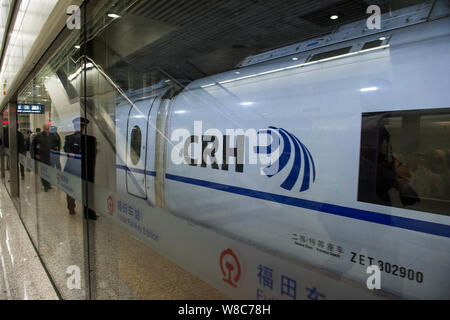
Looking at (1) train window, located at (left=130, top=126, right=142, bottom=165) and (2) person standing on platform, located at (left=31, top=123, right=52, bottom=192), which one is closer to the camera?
(1) train window, located at (left=130, top=126, right=142, bottom=165)

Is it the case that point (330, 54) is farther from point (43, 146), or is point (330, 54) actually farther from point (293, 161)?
point (43, 146)

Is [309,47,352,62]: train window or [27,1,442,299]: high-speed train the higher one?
[309,47,352,62]: train window

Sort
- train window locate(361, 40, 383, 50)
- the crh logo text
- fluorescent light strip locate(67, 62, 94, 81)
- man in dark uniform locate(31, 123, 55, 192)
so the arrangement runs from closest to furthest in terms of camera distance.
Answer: train window locate(361, 40, 383, 50), the crh logo text, fluorescent light strip locate(67, 62, 94, 81), man in dark uniform locate(31, 123, 55, 192)

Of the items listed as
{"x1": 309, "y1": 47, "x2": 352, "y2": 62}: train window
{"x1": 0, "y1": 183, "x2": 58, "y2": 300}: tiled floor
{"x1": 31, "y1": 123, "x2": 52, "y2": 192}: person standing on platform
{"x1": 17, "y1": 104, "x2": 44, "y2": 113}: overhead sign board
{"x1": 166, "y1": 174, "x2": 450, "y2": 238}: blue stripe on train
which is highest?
{"x1": 309, "y1": 47, "x2": 352, "y2": 62}: train window

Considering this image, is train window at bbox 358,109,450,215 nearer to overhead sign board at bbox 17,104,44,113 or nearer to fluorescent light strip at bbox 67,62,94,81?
fluorescent light strip at bbox 67,62,94,81

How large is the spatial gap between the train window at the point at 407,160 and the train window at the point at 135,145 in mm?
2020

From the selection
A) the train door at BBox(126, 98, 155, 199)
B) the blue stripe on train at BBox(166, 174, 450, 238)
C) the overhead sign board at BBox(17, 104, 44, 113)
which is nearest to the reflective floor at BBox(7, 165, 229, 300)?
the train door at BBox(126, 98, 155, 199)

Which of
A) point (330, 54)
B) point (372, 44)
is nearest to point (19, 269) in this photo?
point (330, 54)

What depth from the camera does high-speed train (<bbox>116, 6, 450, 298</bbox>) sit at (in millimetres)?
1152

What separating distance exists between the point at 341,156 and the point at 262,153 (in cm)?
40

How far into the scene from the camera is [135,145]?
2936 millimetres

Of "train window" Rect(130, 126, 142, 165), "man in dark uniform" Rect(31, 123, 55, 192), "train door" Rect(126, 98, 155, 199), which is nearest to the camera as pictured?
"train door" Rect(126, 98, 155, 199)

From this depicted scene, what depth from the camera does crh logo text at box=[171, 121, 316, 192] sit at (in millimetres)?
1574
